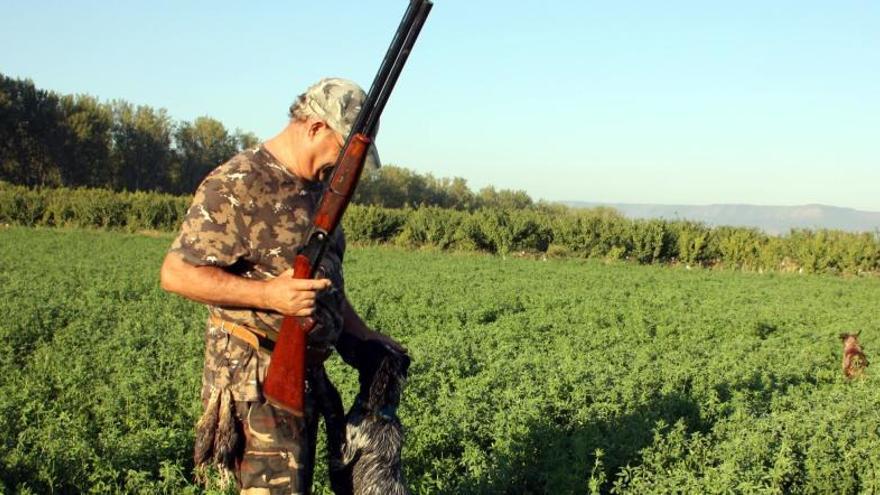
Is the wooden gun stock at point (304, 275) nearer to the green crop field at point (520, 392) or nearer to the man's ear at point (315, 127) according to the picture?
the man's ear at point (315, 127)

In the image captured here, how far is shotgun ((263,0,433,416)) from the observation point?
2.75 metres

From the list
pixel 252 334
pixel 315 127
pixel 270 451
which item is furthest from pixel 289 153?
pixel 270 451

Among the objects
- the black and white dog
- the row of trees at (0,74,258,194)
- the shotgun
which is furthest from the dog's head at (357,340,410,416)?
the row of trees at (0,74,258,194)

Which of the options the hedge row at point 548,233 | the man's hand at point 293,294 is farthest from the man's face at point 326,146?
the hedge row at point 548,233

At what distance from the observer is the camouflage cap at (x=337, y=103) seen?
9.64 ft

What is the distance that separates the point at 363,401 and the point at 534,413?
10.6 ft

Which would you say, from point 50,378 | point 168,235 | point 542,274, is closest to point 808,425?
point 50,378

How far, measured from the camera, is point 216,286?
2.86 meters

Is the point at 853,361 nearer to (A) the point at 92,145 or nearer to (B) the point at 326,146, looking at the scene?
(B) the point at 326,146

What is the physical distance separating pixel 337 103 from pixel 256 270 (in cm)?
69

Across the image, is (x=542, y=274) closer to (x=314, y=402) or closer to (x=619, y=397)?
(x=619, y=397)

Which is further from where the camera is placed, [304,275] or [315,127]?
[315,127]

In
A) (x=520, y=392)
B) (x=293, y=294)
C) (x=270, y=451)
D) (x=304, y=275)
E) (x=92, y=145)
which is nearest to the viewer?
(x=293, y=294)

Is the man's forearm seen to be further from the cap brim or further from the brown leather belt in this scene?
the cap brim
